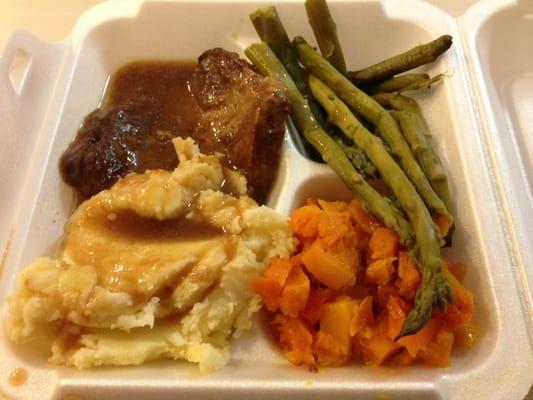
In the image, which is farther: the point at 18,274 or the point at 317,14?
the point at 317,14

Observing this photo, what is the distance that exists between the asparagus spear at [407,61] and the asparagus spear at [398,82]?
3 cm

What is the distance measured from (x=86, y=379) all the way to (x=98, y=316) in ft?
0.76

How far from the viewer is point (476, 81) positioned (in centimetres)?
296

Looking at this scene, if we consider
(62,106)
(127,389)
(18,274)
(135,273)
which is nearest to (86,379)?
(127,389)

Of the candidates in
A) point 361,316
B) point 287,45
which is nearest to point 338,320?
point 361,316

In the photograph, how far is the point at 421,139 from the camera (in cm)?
255

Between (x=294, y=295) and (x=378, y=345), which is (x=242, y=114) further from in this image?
(x=378, y=345)

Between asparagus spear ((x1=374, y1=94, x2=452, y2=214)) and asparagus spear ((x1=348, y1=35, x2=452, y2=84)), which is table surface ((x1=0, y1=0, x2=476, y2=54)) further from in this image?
asparagus spear ((x1=374, y1=94, x2=452, y2=214))

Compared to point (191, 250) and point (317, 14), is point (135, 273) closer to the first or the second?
point (191, 250)

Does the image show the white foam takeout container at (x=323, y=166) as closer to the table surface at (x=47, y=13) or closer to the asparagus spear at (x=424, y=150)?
the asparagus spear at (x=424, y=150)

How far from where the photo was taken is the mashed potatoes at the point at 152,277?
6.71 ft

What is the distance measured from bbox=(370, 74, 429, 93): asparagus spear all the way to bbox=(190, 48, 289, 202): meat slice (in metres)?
0.61

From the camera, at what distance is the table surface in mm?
3557

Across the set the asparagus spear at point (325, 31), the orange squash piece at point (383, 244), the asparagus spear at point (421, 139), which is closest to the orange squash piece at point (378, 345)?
the orange squash piece at point (383, 244)
